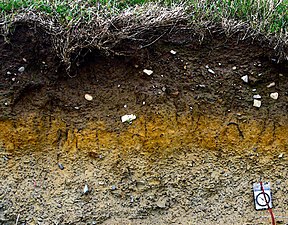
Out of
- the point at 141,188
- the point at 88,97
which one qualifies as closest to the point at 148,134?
the point at 141,188

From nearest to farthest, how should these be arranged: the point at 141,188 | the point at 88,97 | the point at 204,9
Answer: the point at 141,188
the point at 88,97
the point at 204,9

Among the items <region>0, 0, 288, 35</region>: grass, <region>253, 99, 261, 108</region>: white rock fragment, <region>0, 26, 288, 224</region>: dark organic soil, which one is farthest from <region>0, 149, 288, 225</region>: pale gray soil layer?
<region>0, 0, 288, 35</region>: grass

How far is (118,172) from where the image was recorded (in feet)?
9.86

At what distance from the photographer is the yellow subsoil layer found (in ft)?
9.92

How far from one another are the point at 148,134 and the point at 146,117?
109mm

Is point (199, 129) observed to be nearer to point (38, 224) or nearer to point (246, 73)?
point (246, 73)

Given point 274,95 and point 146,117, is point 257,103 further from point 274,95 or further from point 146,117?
point 146,117

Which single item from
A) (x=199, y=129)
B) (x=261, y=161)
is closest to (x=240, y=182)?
(x=261, y=161)

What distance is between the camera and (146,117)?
10.1 ft

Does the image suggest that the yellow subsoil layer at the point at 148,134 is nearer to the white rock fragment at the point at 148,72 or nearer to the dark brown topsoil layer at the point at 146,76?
the dark brown topsoil layer at the point at 146,76

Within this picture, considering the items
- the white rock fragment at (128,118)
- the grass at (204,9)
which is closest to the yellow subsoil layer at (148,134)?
the white rock fragment at (128,118)

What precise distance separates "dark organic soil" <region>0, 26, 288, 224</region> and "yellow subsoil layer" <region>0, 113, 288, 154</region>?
0.10ft

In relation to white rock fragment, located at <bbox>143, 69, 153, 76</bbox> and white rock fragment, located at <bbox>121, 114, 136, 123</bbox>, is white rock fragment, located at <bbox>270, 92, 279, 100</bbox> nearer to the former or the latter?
white rock fragment, located at <bbox>143, 69, 153, 76</bbox>

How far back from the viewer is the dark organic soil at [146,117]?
9.73 feet
